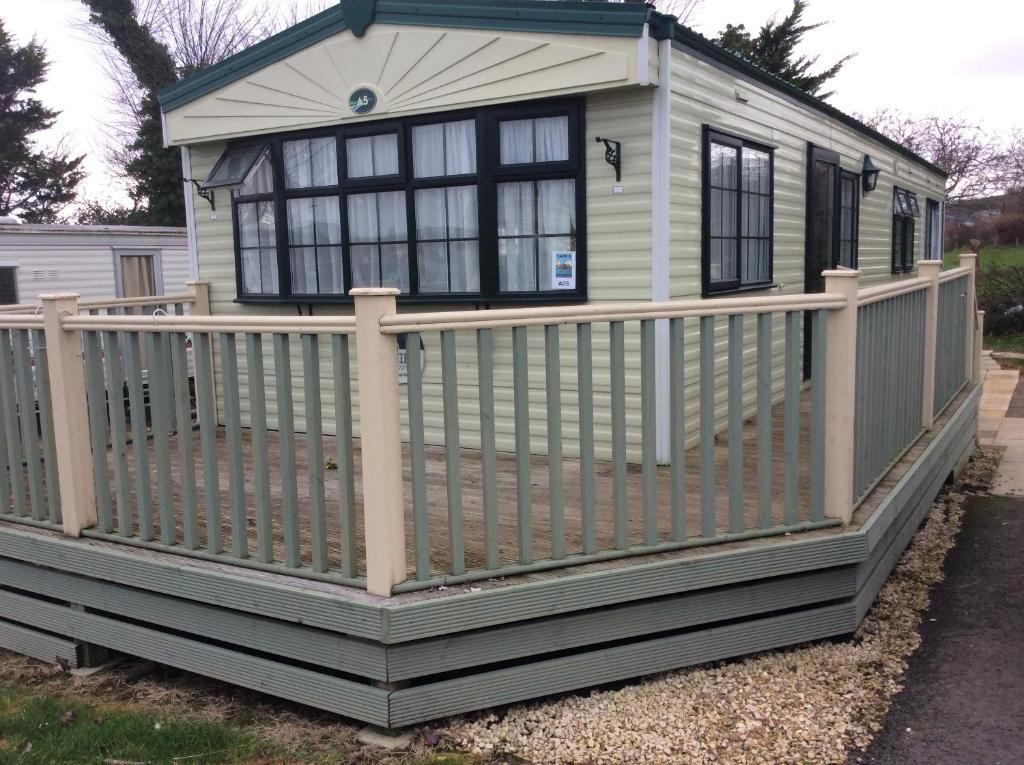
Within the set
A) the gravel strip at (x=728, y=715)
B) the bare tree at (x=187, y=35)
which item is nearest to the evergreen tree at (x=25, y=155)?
the bare tree at (x=187, y=35)

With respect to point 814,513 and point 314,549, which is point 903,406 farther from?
point 314,549

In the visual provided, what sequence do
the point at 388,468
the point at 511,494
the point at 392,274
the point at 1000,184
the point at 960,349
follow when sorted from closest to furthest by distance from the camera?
the point at 388,468, the point at 511,494, the point at 392,274, the point at 960,349, the point at 1000,184

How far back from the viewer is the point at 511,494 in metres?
4.17

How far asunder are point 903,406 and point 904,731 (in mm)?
2107

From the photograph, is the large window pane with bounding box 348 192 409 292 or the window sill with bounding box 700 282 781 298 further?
the large window pane with bounding box 348 192 409 292

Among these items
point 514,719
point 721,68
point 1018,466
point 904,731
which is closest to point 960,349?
point 1018,466

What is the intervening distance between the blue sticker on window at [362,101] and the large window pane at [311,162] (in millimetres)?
321

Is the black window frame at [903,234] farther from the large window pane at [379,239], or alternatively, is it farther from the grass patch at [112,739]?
the grass patch at [112,739]

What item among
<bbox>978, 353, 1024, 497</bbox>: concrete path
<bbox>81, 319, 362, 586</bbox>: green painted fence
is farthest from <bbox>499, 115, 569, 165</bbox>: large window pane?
<bbox>978, 353, 1024, 497</bbox>: concrete path

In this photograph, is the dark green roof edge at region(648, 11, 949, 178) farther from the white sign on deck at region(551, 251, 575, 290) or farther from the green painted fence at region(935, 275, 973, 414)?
the green painted fence at region(935, 275, 973, 414)

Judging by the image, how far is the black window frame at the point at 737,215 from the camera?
5.41 meters

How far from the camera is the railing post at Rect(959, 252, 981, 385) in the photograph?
22.7ft

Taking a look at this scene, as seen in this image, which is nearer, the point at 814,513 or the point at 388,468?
the point at 388,468

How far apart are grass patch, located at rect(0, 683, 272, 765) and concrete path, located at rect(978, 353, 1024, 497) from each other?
5141 mm
